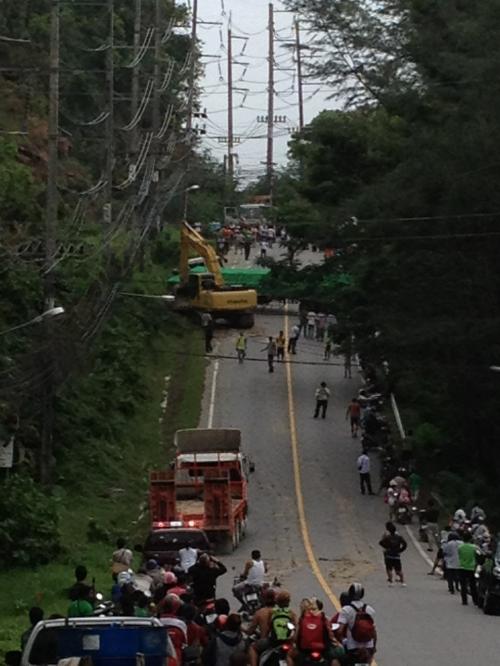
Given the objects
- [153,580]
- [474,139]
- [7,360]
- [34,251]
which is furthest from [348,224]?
[153,580]

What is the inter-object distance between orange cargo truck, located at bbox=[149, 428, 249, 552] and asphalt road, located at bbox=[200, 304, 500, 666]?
2.63ft

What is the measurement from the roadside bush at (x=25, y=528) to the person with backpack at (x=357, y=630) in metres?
17.6

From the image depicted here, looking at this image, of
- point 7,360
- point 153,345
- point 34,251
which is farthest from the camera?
point 153,345

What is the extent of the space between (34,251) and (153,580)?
2493 cm

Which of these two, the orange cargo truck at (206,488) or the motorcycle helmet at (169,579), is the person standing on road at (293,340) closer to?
the orange cargo truck at (206,488)

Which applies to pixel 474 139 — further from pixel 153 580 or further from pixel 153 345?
pixel 153 580

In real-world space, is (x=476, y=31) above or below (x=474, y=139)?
above

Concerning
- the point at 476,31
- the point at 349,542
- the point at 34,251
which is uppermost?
the point at 476,31

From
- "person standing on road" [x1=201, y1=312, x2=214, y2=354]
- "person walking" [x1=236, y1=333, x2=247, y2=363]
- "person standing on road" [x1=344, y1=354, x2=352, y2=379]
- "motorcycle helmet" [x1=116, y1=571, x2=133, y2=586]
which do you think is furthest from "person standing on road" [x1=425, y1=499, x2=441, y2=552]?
"person standing on road" [x1=201, y1=312, x2=214, y2=354]

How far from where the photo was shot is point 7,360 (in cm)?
4391

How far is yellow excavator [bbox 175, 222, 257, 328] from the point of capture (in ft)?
245

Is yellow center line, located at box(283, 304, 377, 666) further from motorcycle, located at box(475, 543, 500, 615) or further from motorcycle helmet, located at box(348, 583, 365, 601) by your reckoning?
motorcycle, located at box(475, 543, 500, 615)

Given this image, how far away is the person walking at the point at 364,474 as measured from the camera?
52.9 meters

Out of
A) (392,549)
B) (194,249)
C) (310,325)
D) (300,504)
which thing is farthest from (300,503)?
(310,325)
